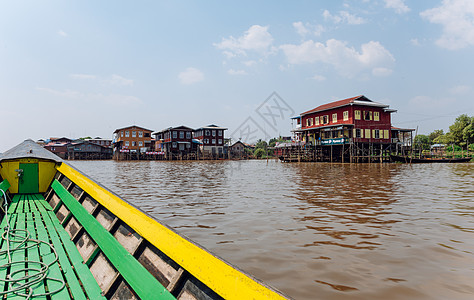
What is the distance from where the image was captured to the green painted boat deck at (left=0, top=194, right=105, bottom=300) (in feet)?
8.34

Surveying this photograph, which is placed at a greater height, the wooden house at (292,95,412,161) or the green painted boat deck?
the wooden house at (292,95,412,161)

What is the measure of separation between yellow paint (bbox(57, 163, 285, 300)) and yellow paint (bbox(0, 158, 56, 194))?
5.44 m

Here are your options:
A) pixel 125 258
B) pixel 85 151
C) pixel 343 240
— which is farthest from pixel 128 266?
pixel 85 151

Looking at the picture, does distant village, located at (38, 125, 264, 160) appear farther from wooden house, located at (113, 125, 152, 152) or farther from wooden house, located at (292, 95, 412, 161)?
wooden house, located at (292, 95, 412, 161)

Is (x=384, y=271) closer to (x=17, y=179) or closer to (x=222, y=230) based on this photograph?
(x=222, y=230)

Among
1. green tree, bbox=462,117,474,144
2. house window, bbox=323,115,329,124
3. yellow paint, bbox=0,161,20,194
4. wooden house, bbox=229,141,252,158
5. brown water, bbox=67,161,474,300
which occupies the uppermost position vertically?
house window, bbox=323,115,329,124

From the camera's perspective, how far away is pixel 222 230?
575 cm

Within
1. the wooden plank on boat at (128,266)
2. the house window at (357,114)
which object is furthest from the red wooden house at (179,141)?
the wooden plank on boat at (128,266)

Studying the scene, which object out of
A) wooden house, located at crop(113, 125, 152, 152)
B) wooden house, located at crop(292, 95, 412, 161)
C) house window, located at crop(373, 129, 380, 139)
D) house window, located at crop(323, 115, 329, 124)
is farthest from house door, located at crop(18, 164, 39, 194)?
wooden house, located at crop(113, 125, 152, 152)

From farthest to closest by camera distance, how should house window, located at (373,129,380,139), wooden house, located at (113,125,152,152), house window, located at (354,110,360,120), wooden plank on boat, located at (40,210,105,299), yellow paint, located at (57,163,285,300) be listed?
wooden house, located at (113,125,152,152), house window, located at (373,129,380,139), house window, located at (354,110,360,120), wooden plank on boat, located at (40,210,105,299), yellow paint, located at (57,163,285,300)

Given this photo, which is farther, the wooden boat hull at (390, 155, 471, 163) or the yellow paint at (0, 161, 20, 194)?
the wooden boat hull at (390, 155, 471, 163)

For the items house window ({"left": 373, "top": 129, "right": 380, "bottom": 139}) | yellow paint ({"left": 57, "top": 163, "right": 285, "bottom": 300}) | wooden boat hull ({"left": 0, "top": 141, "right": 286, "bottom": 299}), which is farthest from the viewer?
house window ({"left": 373, "top": 129, "right": 380, "bottom": 139})

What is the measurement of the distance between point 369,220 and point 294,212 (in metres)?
1.81

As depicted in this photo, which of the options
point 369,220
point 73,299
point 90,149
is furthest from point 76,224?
point 90,149
